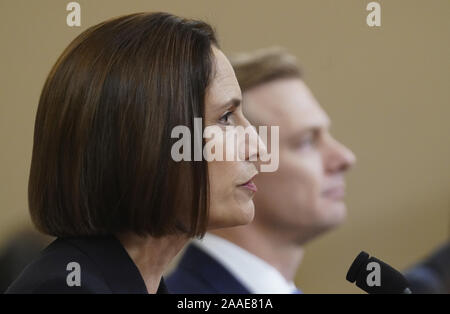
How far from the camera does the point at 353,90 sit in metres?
1.56

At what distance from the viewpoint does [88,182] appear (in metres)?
0.83

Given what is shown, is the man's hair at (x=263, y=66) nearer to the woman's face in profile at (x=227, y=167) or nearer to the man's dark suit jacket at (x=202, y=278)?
the man's dark suit jacket at (x=202, y=278)

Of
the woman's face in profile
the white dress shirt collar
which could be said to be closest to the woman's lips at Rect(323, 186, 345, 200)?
the white dress shirt collar

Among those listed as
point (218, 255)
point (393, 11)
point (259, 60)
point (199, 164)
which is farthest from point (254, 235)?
point (199, 164)

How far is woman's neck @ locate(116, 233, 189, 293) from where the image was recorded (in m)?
0.88

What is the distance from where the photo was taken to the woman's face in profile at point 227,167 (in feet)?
2.84

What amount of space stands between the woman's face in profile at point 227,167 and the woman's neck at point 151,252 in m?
0.06

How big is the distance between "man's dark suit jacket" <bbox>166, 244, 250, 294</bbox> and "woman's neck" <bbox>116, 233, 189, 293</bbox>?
0.40m

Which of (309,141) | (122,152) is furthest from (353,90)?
(122,152)

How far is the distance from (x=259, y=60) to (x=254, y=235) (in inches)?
13.6

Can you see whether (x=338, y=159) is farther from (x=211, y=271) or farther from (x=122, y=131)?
(x=122, y=131)

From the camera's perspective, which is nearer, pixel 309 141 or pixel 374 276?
pixel 374 276

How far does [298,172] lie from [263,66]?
22 centimetres

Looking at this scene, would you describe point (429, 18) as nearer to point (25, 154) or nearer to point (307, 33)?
point (307, 33)
